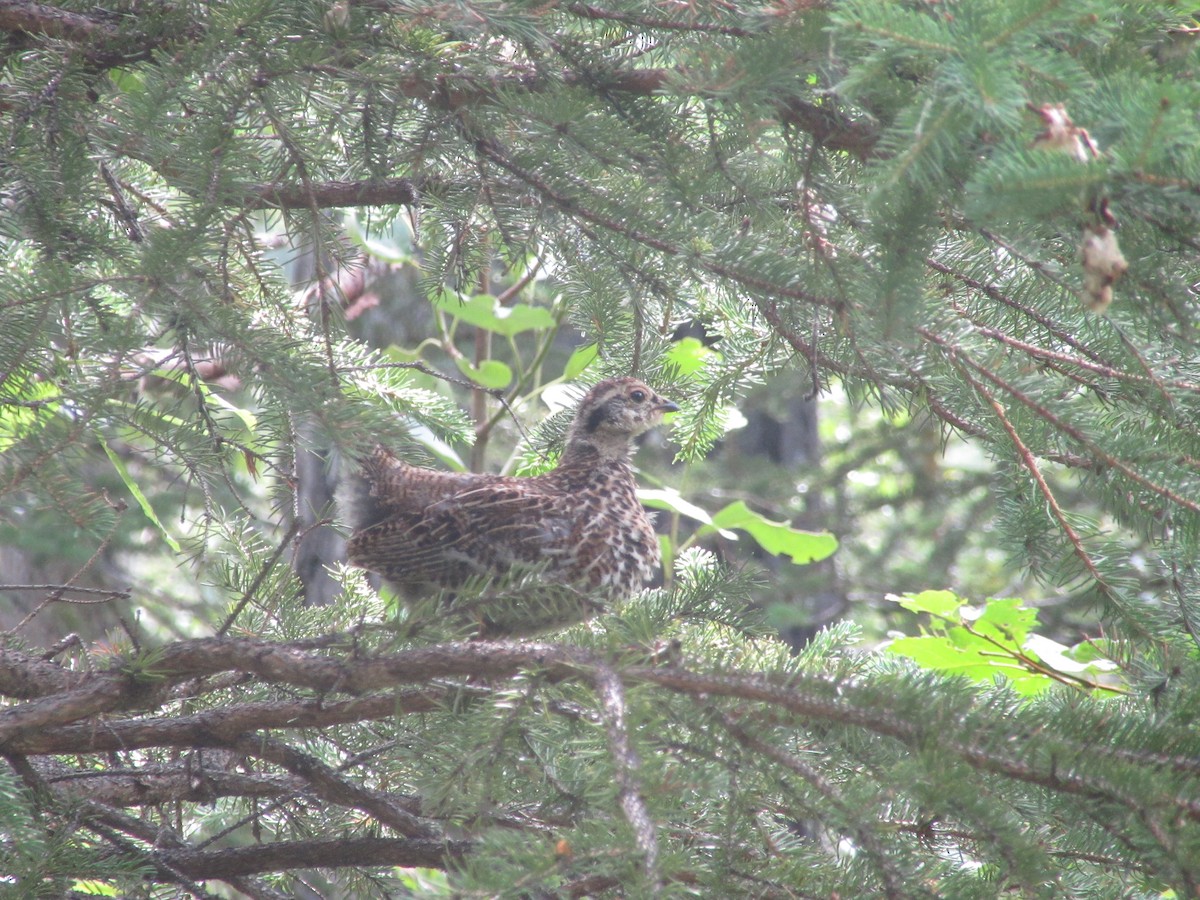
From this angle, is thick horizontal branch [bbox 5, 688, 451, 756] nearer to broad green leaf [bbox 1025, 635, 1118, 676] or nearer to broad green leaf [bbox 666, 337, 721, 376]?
broad green leaf [bbox 1025, 635, 1118, 676]

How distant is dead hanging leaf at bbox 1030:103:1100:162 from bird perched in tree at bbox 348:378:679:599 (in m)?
2.30

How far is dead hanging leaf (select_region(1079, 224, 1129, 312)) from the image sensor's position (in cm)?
137

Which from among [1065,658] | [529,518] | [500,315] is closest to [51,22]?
[500,315]

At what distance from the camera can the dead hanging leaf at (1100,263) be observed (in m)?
1.37

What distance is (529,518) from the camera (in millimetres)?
3721

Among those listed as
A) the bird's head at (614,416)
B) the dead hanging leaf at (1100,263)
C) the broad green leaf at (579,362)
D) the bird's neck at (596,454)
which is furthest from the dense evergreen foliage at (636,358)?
the bird's neck at (596,454)

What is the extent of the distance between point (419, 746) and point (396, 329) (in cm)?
754

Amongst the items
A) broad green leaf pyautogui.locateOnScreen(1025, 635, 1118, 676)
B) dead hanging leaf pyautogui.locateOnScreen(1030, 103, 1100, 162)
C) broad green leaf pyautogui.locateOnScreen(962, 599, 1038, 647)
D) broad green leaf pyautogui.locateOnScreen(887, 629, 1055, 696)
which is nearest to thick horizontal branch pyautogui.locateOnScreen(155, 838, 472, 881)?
broad green leaf pyautogui.locateOnScreen(887, 629, 1055, 696)

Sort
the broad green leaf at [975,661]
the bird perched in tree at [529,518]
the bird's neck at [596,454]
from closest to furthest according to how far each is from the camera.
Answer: the broad green leaf at [975,661] → the bird perched in tree at [529,518] → the bird's neck at [596,454]

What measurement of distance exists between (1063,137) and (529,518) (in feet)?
8.57

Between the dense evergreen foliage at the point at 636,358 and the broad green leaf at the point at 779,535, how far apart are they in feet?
2.82

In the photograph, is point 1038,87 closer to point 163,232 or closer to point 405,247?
point 163,232

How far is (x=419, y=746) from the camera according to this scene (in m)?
2.14

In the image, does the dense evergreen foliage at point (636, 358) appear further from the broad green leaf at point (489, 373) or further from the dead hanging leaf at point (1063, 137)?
the broad green leaf at point (489, 373)
